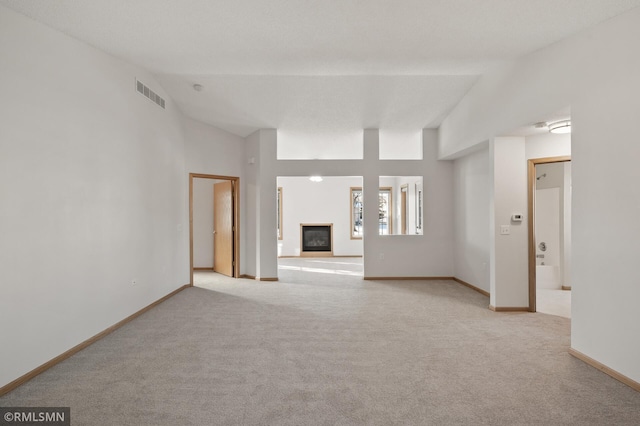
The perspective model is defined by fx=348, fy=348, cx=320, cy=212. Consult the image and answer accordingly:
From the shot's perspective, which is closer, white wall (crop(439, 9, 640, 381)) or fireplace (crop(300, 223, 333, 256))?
white wall (crop(439, 9, 640, 381))

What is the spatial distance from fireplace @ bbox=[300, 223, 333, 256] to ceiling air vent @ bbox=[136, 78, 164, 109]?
6079mm

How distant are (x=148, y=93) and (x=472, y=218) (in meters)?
5.23

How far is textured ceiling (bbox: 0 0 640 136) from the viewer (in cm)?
280

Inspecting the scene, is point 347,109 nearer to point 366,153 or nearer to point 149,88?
point 366,153

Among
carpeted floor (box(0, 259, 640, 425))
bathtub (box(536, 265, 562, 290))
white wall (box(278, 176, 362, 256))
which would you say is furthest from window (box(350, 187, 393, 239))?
carpeted floor (box(0, 259, 640, 425))

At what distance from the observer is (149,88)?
4617 millimetres

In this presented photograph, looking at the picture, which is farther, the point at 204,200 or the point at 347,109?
the point at 204,200

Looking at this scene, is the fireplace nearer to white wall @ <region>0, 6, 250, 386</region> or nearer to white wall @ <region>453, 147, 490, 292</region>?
white wall @ <region>453, 147, 490, 292</region>

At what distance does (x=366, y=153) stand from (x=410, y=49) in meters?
3.01

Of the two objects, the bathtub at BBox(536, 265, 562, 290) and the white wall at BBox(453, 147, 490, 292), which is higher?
the white wall at BBox(453, 147, 490, 292)

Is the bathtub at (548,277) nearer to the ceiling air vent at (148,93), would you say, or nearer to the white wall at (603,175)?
the white wall at (603,175)

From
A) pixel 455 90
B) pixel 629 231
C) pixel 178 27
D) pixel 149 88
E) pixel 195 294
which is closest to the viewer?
pixel 629 231

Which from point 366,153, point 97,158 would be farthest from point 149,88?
point 366,153

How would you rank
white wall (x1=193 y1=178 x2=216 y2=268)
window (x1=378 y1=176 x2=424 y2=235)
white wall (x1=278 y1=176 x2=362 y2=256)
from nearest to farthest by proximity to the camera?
white wall (x1=193 y1=178 x2=216 y2=268)
window (x1=378 y1=176 x2=424 y2=235)
white wall (x1=278 y1=176 x2=362 y2=256)
